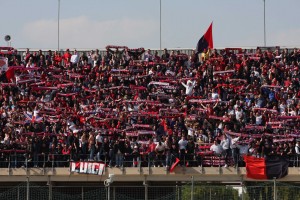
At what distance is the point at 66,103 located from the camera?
45406 millimetres

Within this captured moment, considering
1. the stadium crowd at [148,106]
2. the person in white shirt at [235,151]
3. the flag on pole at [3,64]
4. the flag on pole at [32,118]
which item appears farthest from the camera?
the flag on pole at [3,64]

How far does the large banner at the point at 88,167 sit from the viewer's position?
3991 cm

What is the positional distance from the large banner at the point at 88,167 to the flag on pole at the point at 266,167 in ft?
18.7

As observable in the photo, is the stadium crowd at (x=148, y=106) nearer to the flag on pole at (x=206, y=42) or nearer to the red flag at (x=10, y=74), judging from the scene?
the red flag at (x=10, y=74)

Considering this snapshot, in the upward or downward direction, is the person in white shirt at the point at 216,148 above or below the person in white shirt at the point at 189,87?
below

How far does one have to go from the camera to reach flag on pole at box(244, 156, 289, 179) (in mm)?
38500

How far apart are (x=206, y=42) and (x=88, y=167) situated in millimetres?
12961

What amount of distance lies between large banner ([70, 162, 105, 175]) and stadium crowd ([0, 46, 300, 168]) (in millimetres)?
267

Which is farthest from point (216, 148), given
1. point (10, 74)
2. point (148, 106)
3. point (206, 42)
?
point (10, 74)

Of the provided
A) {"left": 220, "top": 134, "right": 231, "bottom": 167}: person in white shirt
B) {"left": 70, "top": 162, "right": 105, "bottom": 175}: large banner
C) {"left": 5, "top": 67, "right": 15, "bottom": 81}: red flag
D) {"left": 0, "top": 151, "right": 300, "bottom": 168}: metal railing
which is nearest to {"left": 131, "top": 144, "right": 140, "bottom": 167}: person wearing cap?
{"left": 0, "top": 151, "right": 300, "bottom": 168}: metal railing

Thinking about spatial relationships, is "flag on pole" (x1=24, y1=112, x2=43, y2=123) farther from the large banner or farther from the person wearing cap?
the person wearing cap

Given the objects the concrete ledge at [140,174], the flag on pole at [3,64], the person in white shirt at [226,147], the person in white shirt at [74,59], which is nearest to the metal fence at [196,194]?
the concrete ledge at [140,174]

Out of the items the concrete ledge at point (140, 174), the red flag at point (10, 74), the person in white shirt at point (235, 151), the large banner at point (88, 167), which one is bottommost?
the concrete ledge at point (140, 174)

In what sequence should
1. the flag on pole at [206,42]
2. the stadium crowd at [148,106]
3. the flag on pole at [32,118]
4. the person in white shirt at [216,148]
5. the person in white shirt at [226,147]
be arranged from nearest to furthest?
the person in white shirt at [226,147], the person in white shirt at [216,148], the stadium crowd at [148,106], the flag on pole at [32,118], the flag on pole at [206,42]
